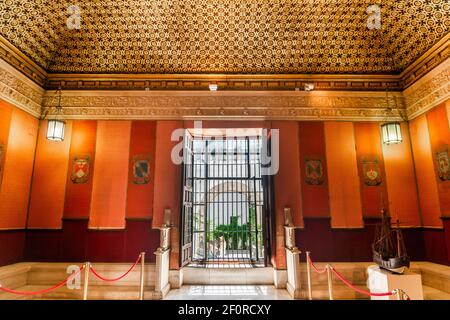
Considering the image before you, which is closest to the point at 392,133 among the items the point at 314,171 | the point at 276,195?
the point at 314,171

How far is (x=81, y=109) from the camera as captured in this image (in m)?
7.11

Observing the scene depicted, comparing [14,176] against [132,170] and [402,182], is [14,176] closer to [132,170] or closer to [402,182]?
[132,170]

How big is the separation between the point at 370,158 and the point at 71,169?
777cm

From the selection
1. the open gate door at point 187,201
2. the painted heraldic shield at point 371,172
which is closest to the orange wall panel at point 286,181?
the painted heraldic shield at point 371,172

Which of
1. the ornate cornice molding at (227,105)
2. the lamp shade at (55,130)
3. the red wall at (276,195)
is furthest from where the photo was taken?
the ornate cornice molding at (227,105)

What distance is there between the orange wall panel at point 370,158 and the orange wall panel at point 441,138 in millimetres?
1096

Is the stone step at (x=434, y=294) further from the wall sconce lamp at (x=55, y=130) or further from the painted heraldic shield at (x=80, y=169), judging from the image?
the wall sconce lamp at (x=55, y=130)

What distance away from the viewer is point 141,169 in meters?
6.83

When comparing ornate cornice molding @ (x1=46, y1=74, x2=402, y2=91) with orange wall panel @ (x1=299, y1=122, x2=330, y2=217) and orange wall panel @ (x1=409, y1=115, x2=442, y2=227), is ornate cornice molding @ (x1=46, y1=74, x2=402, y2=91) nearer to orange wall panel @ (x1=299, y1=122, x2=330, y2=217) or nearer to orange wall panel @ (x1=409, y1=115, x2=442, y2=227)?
orange wall panel @ (x1=299, y1=122, x2=330, y2=217)

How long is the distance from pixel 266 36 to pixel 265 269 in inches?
230

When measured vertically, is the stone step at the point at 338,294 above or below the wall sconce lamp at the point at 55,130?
below

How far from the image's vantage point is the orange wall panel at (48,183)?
655 cm
